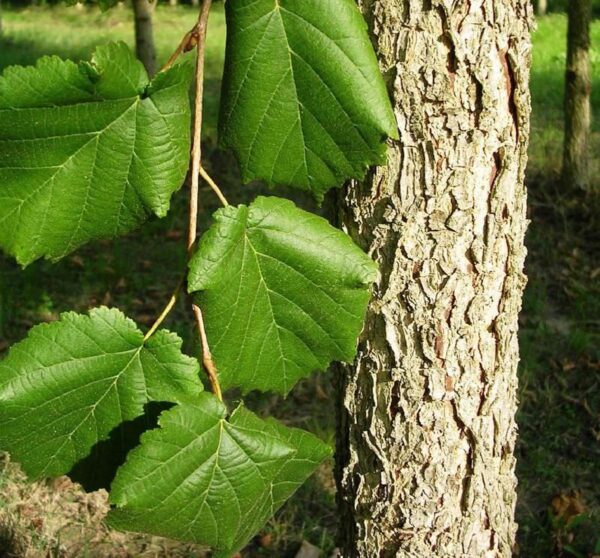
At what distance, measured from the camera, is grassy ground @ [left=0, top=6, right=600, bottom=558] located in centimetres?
324

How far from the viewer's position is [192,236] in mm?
1090

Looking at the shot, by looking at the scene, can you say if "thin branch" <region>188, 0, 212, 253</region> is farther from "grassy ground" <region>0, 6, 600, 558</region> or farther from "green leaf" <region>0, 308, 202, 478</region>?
"grassy ground" <region>0, 6, 600, 558</region>

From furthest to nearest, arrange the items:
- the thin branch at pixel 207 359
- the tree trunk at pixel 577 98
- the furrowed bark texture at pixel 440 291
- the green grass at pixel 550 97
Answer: the green grass at pixel 550 97 < the tree trunk at pixel 577 98 < the furrowed bark texture at pixel 440 291 < the thin branch at pixel 207 359

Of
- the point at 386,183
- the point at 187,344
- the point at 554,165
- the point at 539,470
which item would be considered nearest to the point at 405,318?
the point at 386,183

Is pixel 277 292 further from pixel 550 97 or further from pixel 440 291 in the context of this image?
pixel 550 97

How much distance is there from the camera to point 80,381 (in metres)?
1.06

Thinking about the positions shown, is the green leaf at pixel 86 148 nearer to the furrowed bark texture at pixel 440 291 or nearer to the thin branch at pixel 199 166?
the thin branch at pixel 199 166

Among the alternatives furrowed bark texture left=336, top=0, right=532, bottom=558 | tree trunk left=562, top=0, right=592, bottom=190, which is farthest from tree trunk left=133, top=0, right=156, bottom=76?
furrowed bark texture left=336, top=0, right=532, bottom=558

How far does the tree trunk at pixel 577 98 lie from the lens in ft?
17.0

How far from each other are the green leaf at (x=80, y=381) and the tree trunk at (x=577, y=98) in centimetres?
474

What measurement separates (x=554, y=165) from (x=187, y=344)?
10.1 feet

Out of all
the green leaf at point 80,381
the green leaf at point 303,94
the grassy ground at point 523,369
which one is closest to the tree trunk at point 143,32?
the grassy ground at point 523,369

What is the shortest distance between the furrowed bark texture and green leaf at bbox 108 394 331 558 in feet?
1.54

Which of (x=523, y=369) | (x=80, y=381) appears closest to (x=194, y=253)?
(x=80, y=381)
